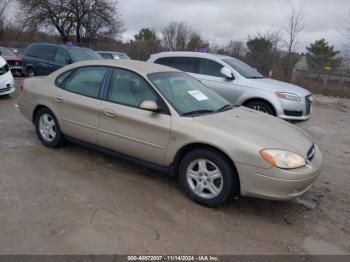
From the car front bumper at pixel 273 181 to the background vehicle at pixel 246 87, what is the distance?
156 inches

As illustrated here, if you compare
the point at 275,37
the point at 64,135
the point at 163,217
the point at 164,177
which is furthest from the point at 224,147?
the point at 275,37

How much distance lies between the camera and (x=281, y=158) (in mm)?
3500

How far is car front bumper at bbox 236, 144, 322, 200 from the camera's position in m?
3.45

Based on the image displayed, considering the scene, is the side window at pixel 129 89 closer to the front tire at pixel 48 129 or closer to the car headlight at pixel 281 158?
the front tire at pixel 48 129

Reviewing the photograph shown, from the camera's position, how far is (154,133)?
411 cm

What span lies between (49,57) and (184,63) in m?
6.15

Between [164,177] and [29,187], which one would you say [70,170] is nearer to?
[29,187]

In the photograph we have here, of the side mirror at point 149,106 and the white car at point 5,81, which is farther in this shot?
the white car at point 5,81

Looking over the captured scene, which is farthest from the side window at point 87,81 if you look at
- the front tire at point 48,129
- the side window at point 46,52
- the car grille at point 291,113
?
the side window at point 46,52

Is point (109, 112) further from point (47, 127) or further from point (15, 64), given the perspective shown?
point (15, 64)

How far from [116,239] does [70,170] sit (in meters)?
1.84

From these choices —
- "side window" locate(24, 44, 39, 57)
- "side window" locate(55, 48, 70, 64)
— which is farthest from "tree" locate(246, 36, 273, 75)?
"side window" locate(24, 44, 39, 57)

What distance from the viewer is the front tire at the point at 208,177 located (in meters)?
3.66

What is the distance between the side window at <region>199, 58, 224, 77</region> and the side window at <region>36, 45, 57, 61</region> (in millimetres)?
6442
